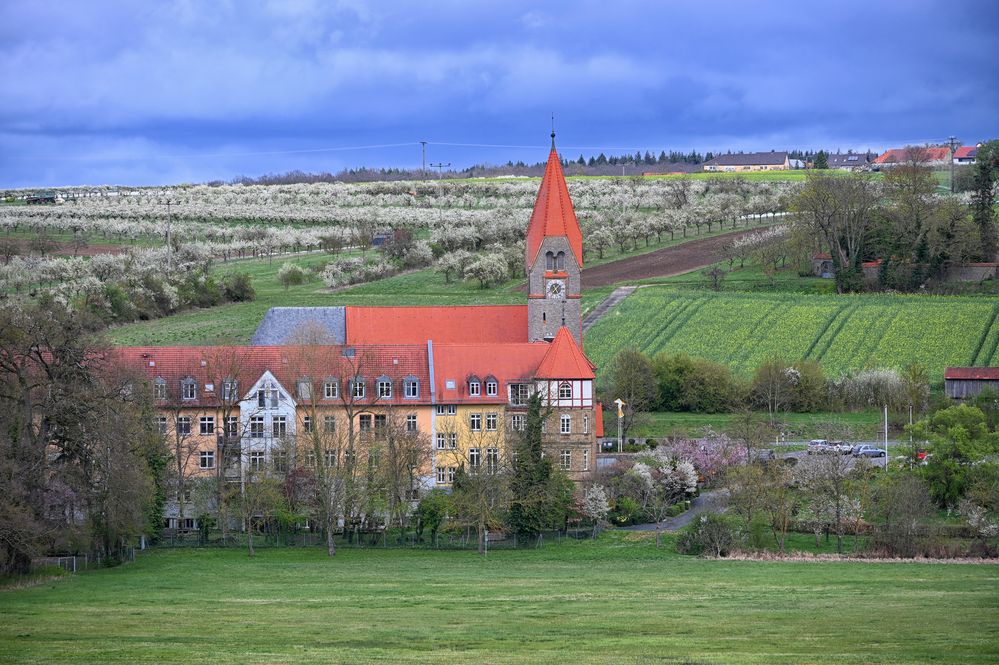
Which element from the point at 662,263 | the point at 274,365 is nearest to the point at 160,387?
the point at 274,365

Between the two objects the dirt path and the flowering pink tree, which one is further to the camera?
the dirt path

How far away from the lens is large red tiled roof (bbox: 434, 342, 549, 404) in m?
66.9

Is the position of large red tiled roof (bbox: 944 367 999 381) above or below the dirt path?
below

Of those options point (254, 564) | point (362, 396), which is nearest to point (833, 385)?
point (362, 396)

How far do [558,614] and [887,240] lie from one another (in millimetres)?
82664

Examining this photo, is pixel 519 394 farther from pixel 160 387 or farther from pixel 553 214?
pixel 160 387

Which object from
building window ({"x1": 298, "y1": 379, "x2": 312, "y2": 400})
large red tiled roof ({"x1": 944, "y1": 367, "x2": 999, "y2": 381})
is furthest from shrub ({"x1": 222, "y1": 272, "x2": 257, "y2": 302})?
large red tiled roof ({"x1": 944, "y1": 367, "x2": 999, "y2": 381})

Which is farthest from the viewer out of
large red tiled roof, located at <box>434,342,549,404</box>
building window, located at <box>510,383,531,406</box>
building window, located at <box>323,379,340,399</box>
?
building window, located at <box>510,383,531,406</box>

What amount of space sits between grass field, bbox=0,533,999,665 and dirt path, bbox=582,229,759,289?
232 feet

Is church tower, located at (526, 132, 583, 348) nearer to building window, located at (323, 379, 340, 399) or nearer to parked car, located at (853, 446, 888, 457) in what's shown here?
building window, located at (323, 379, 340, 399)

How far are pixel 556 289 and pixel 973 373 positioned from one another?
23.7 m

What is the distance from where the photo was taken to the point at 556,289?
75.7 m

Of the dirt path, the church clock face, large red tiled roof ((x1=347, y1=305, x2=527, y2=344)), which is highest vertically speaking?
the dirt path

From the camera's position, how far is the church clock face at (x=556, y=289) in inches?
2970
